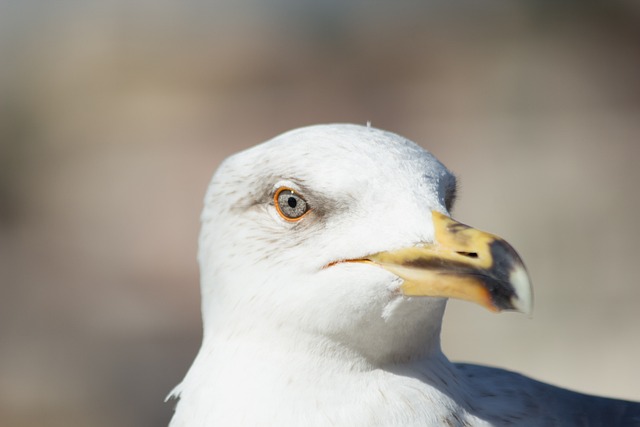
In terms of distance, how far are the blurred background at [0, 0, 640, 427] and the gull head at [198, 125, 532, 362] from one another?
363 centimetres

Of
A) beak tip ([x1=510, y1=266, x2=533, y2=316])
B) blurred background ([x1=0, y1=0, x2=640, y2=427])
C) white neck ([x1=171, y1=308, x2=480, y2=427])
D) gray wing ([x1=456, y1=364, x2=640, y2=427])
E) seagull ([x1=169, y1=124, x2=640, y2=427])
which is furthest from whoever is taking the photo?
blurred background ([x1=0, y1=0, x2=640, y2=427])

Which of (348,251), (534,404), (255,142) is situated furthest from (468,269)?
(255,142)

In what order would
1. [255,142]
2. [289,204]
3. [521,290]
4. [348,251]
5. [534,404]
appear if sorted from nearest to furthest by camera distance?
[521,290] → [348,251] → [289,204] → [534,404] → [255,142]

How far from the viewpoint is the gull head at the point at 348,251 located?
70.9 inches

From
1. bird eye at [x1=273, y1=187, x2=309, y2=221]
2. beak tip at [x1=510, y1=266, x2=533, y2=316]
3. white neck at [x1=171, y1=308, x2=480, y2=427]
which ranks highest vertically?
bird eye at [x1=273, y1=187, x2=309, y2=221]

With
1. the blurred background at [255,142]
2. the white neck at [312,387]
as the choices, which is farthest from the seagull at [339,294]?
the blurred background at [255,142]

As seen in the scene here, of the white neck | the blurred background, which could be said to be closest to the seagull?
the white neck

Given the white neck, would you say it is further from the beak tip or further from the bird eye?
the beak tip

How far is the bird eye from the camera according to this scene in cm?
Answer: 209

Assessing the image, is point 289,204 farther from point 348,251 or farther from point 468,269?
point 468,269

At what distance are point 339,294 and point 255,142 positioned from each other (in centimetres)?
613

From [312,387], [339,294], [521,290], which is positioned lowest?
[312,387]

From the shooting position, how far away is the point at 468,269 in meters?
1.78

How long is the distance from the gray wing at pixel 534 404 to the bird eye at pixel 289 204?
0.62 metres
